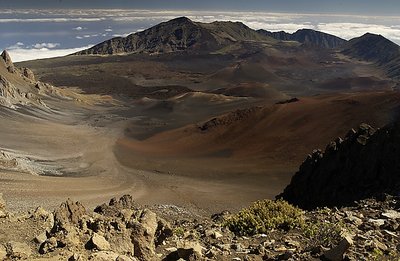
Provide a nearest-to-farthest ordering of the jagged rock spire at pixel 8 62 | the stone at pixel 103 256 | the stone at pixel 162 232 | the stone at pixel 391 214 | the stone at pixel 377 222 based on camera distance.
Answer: the stone at pixel 103 256 < the stone at pixel 162 232 < the stone at pixel 377 222 < the stone at pixel 391 214 < the jagged rock spire at pixel 8 62

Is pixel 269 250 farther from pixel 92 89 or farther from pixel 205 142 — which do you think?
pixel 92 89

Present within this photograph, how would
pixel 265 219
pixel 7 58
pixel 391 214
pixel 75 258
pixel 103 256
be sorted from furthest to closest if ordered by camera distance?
pixel 7 58, pixel 265 219, pixel 391 214, pixel 103 256, pixel 75 258

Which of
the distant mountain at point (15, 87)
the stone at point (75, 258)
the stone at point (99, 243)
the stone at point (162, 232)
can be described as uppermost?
the stone at point (75, 258)

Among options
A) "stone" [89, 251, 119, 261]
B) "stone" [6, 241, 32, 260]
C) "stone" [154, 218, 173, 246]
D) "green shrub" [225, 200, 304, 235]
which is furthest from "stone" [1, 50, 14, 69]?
"stone" [89, 251, 119, 261]

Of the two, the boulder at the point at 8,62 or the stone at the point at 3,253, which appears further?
the boulder at the point at 8,62

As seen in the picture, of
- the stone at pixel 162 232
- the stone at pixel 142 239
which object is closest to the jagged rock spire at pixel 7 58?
the stone at pixel 162 232

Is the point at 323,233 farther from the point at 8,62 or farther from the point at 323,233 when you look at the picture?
the point at 8,62

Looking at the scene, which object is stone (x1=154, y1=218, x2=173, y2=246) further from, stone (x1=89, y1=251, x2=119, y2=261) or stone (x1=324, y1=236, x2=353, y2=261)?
stone (x1=324, y1=236, x2=353, y2=261)

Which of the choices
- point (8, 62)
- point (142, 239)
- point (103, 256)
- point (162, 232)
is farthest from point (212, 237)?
point (8, 62)

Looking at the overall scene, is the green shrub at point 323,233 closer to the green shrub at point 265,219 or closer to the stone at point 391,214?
the green shrub at point 265,219
